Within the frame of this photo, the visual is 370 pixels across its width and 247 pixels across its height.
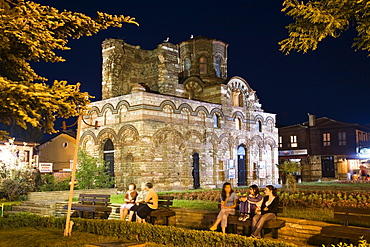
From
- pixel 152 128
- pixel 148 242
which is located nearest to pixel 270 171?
pixel 152 128

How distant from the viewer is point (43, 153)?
108ft

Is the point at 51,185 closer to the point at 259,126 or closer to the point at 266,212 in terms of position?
the point at 266,212

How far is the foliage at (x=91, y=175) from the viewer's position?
966 inches

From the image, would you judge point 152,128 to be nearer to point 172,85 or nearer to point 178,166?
point 178,166

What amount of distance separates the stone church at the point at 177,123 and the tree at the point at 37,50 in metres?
15.4

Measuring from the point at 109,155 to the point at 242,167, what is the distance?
433 inches

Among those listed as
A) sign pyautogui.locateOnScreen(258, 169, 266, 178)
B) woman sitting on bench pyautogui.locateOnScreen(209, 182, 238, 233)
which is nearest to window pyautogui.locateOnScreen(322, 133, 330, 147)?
sign pyautogui.locateOnScreen(258, 169, 266, 178)

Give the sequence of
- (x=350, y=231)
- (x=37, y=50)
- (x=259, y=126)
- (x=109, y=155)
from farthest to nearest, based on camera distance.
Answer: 1. (x=259, y=126)
2. (x=109, y=155)
3. (x=37, y=50)
4. (x=350, y=231)

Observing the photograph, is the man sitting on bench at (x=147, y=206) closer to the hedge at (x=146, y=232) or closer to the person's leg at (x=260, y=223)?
the hedge at (x=146, y=232)

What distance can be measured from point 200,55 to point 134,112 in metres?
13.9

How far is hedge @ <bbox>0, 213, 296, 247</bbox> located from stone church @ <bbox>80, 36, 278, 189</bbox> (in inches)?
465

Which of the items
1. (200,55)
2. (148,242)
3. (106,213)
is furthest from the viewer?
(200,55)

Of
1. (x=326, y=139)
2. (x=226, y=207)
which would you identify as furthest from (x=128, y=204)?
(x=326, y=139)

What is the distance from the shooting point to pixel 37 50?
26.1ft
